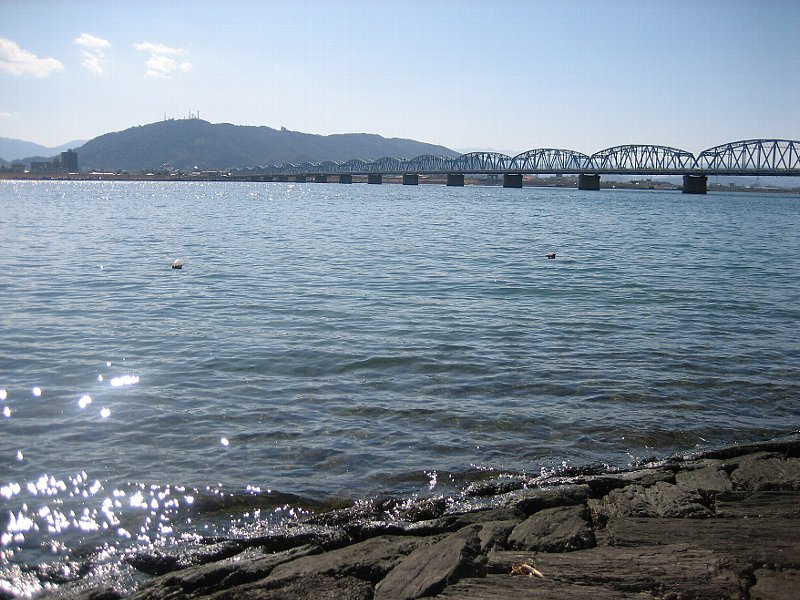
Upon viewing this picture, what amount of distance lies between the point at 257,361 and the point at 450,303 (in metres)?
8.98

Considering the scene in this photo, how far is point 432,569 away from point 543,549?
51.0 inches

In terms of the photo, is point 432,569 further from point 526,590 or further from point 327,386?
point 327,386

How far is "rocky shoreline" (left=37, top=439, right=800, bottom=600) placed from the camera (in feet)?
20.0

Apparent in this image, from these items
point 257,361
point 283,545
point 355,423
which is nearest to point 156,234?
point 257,361

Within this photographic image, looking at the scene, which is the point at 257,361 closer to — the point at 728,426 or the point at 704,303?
the point at 728,426

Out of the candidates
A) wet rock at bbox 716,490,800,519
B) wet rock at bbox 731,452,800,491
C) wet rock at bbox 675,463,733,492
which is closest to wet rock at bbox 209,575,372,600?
wet rock at bbox 716,490,800,519

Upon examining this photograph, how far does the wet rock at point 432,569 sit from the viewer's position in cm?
607

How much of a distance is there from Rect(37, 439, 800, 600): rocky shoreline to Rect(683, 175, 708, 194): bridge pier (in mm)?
191051

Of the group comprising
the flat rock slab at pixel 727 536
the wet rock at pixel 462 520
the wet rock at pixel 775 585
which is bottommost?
the wet rock at pixel 462 520

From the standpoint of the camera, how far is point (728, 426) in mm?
11766

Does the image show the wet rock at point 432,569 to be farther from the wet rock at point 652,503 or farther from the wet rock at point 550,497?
the wet rock at point 652,503

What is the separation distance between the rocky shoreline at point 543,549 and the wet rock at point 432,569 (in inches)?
0.5

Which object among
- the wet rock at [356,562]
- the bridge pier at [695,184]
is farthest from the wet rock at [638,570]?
the bridge pier at [695,184]

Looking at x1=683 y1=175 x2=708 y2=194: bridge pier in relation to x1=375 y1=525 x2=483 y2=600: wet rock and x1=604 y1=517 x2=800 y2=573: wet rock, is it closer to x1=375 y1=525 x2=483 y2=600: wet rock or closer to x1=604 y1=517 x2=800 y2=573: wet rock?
x1=604 y1=517 x2=800 y2=573: wet rock
